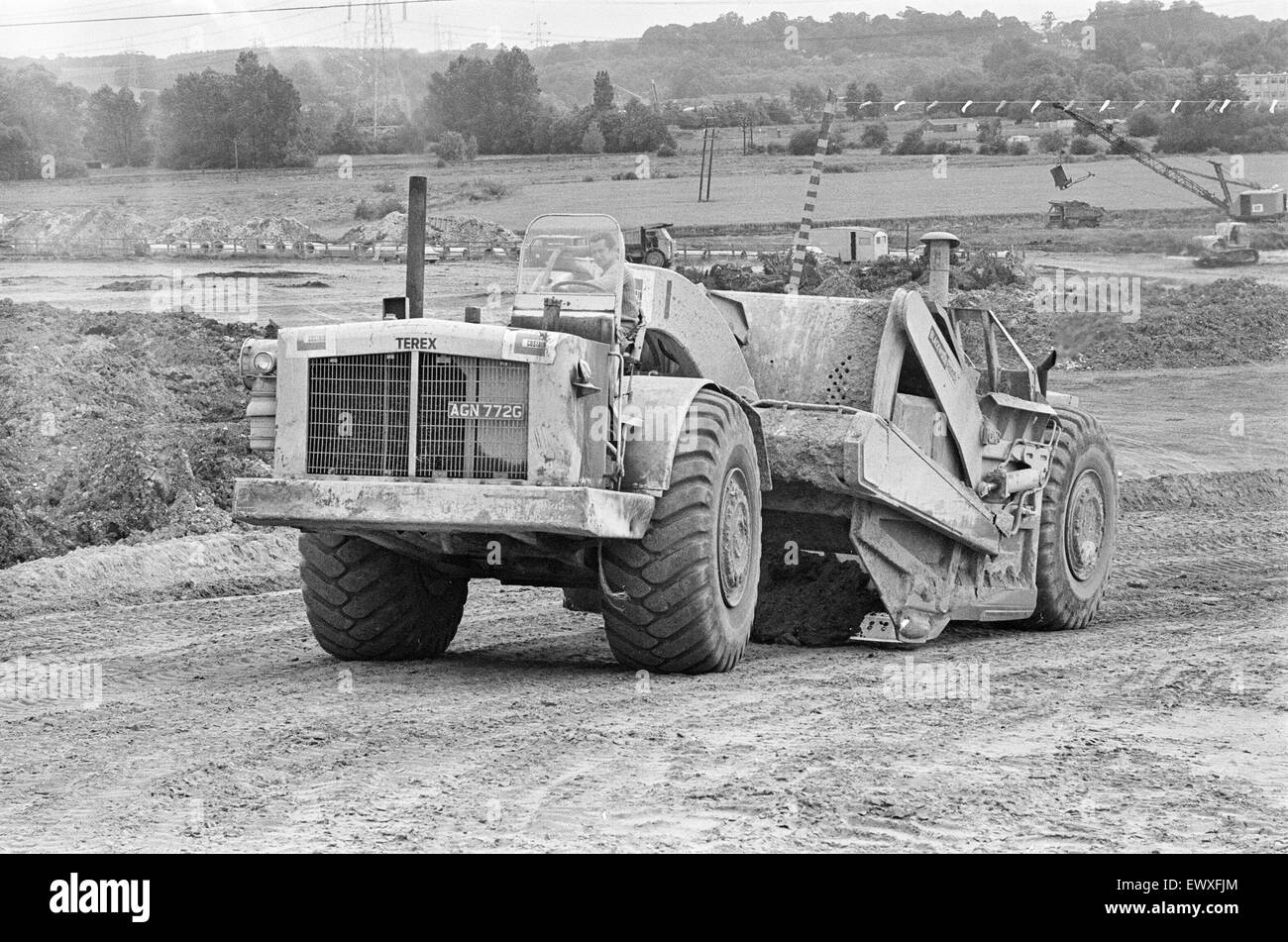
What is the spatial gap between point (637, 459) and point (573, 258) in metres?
1.43

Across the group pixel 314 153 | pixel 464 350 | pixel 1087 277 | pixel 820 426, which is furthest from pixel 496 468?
pixel 314 153

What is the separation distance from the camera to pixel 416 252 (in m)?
10.4

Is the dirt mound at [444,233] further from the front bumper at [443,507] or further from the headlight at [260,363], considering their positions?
the front bumper at [443,507]

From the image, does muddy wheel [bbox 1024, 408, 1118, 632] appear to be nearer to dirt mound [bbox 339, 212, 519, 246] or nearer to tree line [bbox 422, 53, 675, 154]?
tree line [bbox 422, 53, 675, 154]

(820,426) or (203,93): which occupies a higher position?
(203,93)

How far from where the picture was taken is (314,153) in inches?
1842

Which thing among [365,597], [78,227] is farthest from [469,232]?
[365,597]

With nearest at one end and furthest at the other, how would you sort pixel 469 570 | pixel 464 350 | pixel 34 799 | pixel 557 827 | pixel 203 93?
pixel 557 827 < pixel 34 799 < pixel 464 350 < pixel 469 570 < pixel 203 93

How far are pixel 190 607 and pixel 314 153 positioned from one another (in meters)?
35.2

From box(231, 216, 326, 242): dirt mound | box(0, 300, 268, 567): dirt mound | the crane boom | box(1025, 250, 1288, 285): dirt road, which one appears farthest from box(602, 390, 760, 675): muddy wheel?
the crane boom

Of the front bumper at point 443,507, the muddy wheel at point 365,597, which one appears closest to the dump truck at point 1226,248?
the muddy wheel at point 365,597

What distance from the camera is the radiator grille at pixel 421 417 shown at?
29.8 feet

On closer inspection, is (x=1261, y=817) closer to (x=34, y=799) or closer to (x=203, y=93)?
(x=34, y=799)
